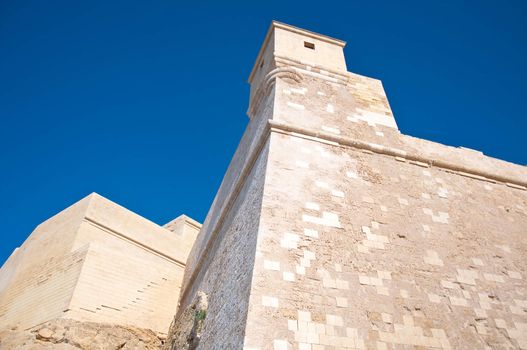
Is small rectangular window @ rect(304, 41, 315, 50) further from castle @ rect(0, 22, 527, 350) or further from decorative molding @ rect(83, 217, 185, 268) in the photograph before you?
decorative molding @ rect(83, 217, 185, 268)

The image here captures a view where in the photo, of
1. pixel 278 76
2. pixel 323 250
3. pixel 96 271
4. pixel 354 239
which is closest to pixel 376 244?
pixel 354 239

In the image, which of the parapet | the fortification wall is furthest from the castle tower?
the parapet

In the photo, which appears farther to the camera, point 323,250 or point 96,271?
point 96,271

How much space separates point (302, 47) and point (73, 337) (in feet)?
24.6

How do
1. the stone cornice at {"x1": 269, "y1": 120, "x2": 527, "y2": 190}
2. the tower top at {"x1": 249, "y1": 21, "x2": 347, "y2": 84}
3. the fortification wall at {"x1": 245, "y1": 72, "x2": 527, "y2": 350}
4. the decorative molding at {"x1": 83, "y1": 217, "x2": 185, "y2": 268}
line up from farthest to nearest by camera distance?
the decorative molding at {"x1": 83, "y1": 217, "x2": 185, "y2": 268}
the tower top at {"x1": 249, "y1": 21, "x2": 347, "y2": 84}
the stone cornice at {"x1": 269, "y1": 120, "x2": 527, "y2": 190}
the fortification wall at {"x1": 245, "y1": 72, "x2": 527, "y2": 350}

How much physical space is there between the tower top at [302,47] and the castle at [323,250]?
4 centimetres

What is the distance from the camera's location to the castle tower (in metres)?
4.04

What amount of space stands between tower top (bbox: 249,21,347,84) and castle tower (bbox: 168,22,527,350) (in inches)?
13.4

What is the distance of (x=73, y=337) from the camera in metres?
6.77

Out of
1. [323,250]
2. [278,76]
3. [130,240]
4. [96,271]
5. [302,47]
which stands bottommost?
[323,250]

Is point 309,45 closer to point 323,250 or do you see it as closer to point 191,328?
point 323,250

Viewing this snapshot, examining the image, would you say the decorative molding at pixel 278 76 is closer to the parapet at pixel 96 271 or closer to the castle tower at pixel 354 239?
the castle tower at pixel 354 239

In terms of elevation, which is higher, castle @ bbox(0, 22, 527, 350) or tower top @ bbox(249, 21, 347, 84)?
tower top @ bbox(249, 21, 347, 84)

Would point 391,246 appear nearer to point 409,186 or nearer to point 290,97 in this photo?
point 409,186
